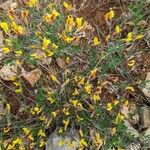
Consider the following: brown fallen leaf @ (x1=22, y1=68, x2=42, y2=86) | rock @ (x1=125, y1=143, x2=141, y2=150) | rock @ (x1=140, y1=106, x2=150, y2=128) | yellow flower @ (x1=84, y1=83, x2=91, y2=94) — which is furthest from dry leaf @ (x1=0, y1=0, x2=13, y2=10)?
rock @ (x1=125, y1=143, x2=141, y2=150)

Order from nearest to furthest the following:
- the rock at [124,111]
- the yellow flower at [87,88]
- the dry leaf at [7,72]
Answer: the yellow flower at [87,88], the rock at [124,111], the dry leaf at [7,72]

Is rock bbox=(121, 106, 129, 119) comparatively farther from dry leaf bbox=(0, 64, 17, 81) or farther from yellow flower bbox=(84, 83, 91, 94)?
dry leaf bbox=(0, 64, 17, 81)

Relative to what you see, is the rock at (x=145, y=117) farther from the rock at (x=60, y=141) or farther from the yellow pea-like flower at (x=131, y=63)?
the rock at (x=60, y=141)

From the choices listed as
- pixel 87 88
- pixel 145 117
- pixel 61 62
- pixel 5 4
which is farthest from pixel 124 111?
pixel 5 4

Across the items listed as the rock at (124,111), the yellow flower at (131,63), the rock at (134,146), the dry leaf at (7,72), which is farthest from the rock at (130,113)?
the dry leaf at (7,72)

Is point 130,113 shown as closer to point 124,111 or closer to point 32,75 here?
point 124,111

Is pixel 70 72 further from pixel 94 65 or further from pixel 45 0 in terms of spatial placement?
pixel 45 0

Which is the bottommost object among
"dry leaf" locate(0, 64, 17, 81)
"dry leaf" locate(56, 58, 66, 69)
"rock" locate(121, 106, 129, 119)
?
"rock" locate(121, 106, 129, 119)
